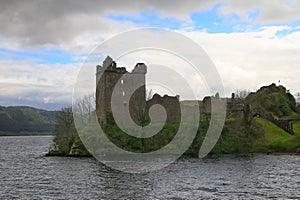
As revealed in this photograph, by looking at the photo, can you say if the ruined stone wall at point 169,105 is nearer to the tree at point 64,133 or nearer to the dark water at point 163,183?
the tree at point 64,133

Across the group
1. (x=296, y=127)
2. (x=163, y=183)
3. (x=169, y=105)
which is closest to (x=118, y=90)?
(x=169, y=105)

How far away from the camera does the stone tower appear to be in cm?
8362

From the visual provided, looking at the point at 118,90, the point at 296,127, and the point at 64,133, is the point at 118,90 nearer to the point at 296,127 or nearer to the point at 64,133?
the point at 64,133

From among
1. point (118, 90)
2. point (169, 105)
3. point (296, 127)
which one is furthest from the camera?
point (296, 127)

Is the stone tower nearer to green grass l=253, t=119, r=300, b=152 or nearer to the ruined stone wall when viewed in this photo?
the ruined stone wall

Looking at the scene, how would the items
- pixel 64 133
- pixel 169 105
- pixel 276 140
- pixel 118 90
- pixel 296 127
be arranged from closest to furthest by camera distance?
pixel 276 140
pixel 64 133
pixel 118 90
pixel 169 105
pixel 296 127

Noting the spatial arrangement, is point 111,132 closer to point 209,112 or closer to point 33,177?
point 209,112

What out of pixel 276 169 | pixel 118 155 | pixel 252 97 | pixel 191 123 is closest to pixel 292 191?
pixel 276 169

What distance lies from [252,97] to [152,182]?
73.9 metres

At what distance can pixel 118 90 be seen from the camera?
84250mm

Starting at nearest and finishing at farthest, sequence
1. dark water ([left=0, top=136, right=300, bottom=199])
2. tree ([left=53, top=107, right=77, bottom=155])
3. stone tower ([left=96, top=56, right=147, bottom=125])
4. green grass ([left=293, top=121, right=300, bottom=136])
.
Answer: dark water ([left=0, top=136, right=300, bottom=199]), tree ([left=53, top=107, right=77, bottom=155]), stone tower ([left=96, top=56, right=147, bottom=125]), green grass ([left=293, top=121, right=300, bottom=136])

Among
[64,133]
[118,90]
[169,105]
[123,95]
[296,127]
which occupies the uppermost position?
[118,90]

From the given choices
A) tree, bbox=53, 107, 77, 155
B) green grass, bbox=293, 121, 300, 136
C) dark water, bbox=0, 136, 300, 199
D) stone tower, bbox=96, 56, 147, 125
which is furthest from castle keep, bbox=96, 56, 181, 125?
dark water, bbox=0, 136, 300, 199

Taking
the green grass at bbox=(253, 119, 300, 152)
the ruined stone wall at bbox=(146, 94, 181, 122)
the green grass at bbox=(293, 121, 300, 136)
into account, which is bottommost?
the green grass at bbox=(253, 119, 300, 152)
